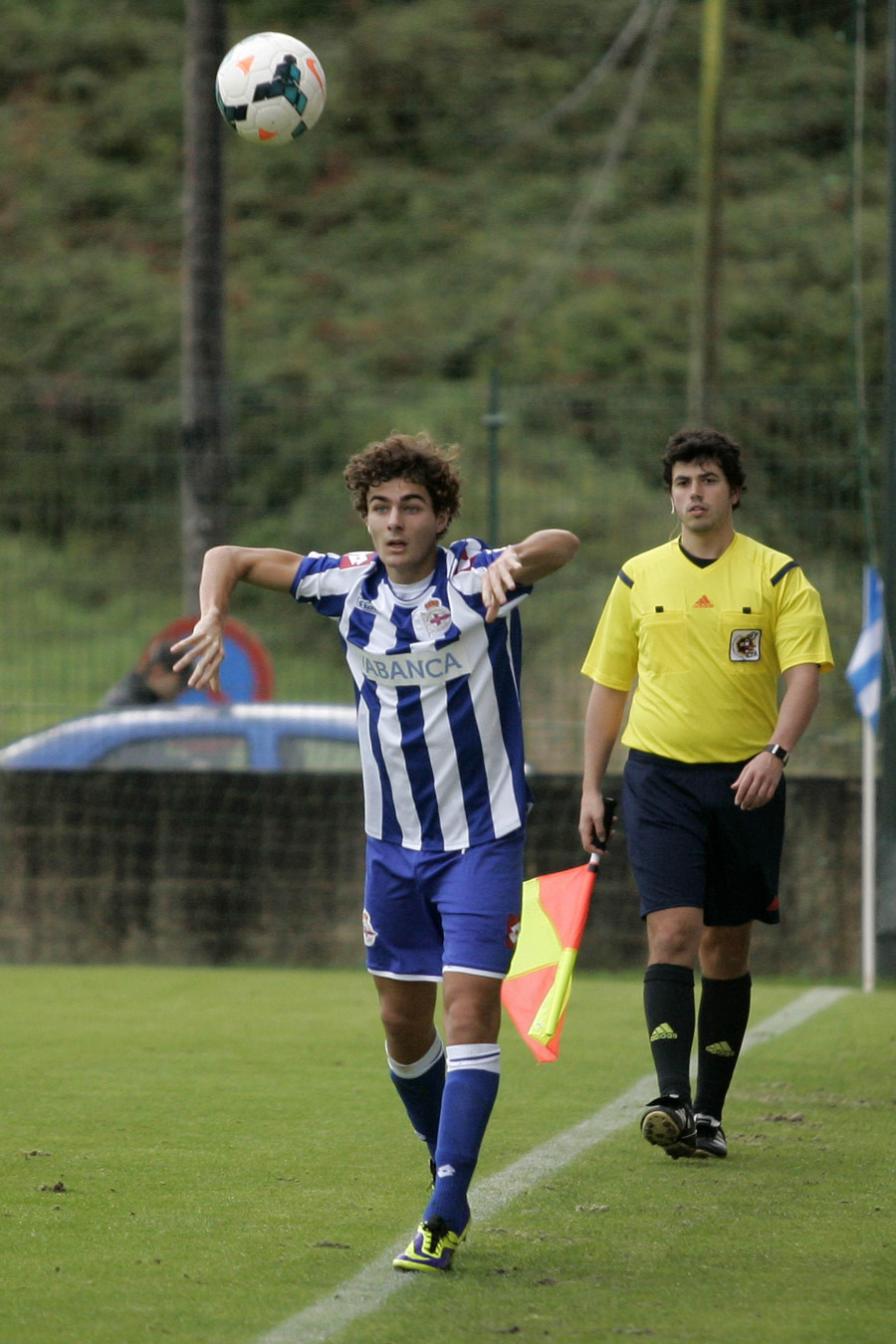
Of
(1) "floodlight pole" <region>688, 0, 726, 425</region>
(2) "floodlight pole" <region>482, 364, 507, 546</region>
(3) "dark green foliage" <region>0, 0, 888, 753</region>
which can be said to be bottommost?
(2) "floodlight pole" <region>482, 364, 507, 546</region>

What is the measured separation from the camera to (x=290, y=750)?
10.8 meters

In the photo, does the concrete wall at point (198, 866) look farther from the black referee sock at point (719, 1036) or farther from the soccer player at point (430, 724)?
the soccer player at point (430, 724)

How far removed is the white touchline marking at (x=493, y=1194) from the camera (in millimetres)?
3779

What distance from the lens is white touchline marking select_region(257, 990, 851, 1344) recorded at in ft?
12.4

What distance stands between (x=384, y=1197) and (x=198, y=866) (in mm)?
5771

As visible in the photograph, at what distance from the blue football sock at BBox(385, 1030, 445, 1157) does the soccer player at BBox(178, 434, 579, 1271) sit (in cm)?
4

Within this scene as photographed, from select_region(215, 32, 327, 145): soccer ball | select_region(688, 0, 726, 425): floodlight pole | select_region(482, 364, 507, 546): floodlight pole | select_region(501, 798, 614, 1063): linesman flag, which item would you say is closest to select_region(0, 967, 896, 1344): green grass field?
select_region(501, 798, 614, 1063): linesman flag

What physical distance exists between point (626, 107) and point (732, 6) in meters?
2.83

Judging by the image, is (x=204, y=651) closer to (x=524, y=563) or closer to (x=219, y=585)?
(x=219, y=585)

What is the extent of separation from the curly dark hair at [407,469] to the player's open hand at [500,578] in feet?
1.07

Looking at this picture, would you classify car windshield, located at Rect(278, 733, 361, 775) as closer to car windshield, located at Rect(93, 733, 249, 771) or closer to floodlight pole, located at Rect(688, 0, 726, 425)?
car windshield, located at Rect(93, 733, 249, 771)

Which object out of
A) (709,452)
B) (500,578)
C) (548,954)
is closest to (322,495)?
(709,452)

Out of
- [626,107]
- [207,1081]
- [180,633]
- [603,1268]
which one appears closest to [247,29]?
[626,107]

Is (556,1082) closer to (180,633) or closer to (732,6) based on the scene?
(180,633)
